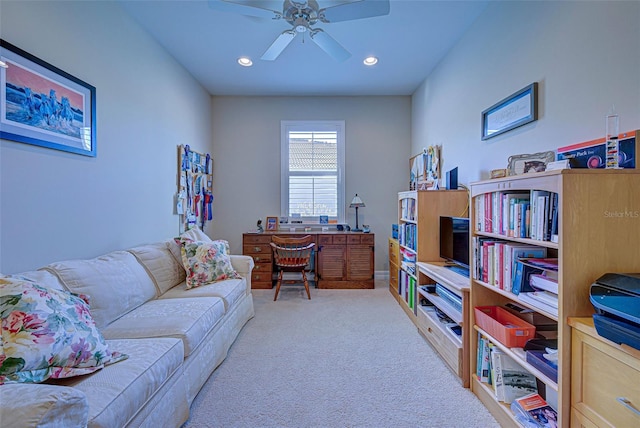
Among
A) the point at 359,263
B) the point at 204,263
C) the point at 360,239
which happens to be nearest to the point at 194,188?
the point at 204,263

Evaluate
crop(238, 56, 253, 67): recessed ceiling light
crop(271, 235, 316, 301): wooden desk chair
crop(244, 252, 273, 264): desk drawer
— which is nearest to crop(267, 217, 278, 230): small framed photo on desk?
crop(244, 252, 273, 264): desk drawer

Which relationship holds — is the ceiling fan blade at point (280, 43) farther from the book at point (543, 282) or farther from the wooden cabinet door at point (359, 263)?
the wooden cabinet door at point (359, 263)

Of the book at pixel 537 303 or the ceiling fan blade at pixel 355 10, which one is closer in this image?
the book at pixel 537 303

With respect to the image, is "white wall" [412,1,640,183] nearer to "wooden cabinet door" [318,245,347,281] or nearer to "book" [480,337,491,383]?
"book" [480,337,491,383]

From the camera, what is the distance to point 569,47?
1629mm

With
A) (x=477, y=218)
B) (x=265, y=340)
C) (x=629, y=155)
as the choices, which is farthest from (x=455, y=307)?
(x=265, y=340)

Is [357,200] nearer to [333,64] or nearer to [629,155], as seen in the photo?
[333,64]

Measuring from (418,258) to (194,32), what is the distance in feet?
10.3

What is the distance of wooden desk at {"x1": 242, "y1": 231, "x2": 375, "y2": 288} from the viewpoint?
3.97 m

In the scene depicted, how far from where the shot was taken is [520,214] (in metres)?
1.43

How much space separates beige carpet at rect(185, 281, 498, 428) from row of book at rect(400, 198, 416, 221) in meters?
1.11

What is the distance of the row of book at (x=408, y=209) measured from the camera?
306 cm

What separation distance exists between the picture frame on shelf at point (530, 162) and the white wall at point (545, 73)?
0.07m

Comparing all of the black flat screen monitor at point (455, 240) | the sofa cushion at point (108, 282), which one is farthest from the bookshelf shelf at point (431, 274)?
the sofa cushion at point (108, 282)
